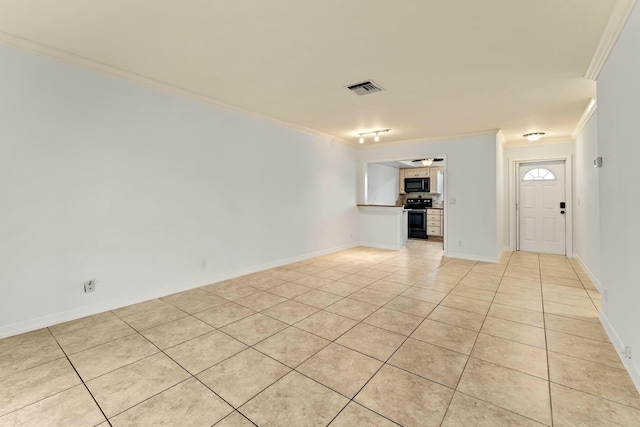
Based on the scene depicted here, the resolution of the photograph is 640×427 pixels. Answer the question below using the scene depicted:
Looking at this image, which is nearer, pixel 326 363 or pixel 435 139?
pixel 326 363

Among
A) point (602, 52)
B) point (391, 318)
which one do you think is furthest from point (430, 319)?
point (602, 52)

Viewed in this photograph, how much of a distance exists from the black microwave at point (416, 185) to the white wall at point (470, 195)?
9.63ft

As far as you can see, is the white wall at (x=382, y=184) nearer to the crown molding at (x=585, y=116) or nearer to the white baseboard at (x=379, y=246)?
the white baseboard at (x=379, y=246)

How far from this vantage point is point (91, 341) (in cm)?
237

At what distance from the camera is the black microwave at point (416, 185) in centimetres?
881

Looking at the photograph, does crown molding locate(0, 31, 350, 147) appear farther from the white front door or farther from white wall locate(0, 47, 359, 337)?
the white front door

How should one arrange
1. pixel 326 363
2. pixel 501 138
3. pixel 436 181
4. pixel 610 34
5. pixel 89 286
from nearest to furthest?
pixel 326 363 → pixel 610 34 → pixel 89 286 → pixel 501 138 → pixel 436 181

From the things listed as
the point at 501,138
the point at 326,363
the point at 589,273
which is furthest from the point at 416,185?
the point at 326,363

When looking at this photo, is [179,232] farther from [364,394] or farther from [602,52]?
[602,52]

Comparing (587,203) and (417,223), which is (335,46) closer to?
(587,203)

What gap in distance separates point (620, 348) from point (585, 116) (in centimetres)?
373

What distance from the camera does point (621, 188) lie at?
2.07m

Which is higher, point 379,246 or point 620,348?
point 379,246

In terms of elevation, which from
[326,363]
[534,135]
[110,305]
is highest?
[534,135]
